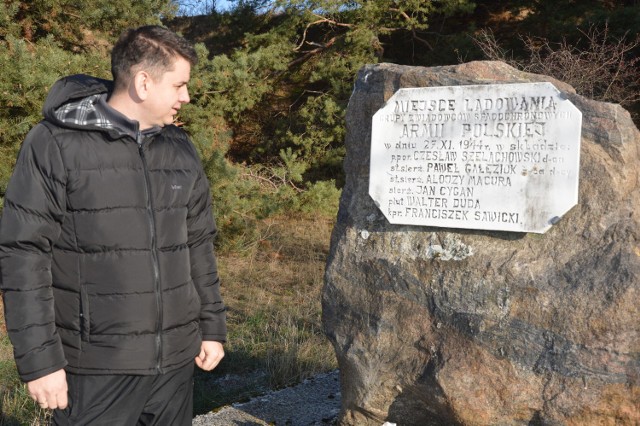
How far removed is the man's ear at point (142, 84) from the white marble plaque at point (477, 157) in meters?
1.41

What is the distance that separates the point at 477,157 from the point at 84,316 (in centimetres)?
177

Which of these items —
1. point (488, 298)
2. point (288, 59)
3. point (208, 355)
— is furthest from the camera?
point (288, 59)

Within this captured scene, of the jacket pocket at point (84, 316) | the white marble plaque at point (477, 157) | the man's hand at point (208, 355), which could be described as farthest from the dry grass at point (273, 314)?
the jacket pocket at point (84, 316)

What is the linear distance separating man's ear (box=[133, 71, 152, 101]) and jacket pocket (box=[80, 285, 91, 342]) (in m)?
0.58

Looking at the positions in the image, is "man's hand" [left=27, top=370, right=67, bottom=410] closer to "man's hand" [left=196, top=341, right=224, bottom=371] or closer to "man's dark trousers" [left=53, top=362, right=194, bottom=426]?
Answer: "man's dark trousers" [left=53, top=362, right=194, bottom=426]

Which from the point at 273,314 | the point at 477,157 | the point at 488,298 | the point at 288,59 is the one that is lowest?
the point at 273,314

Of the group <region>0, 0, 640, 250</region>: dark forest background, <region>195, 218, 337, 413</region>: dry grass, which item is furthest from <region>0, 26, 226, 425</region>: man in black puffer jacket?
<region>0, 0, 640, 250</region>: dark forest background

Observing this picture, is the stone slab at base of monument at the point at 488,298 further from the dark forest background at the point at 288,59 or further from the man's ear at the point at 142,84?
the dark forest background at the point at 288,59

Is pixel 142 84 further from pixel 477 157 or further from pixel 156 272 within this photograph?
pixel 477 157

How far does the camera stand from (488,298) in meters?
2.89

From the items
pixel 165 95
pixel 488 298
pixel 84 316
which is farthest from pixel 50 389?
pixel 488 298

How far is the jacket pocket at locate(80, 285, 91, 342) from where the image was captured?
1.96m

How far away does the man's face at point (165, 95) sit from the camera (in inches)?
80.2

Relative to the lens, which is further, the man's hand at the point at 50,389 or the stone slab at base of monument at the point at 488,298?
the stone slab at base of monument at the point at 488,298
